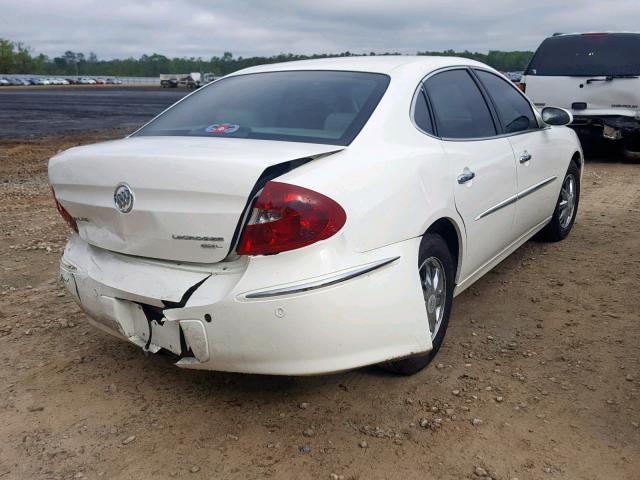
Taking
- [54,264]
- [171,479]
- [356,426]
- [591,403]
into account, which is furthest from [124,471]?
[54,264]

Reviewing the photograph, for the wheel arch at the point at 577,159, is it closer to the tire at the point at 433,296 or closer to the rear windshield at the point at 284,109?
the tire at the point at 433,296

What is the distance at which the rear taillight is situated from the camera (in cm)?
241

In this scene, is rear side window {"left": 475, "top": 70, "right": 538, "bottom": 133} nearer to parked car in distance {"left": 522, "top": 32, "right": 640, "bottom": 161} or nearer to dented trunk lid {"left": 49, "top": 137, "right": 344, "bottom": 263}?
dented trunk lid {"left": 49, "top": 137, "right": 344, "bottom": 263}

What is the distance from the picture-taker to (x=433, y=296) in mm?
3260

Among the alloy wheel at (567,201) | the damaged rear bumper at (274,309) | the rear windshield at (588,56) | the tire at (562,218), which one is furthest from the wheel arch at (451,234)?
the rear windshield at (588,56)

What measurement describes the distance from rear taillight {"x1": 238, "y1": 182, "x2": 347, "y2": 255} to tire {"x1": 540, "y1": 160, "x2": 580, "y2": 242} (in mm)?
3348

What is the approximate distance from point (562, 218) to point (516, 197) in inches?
64.7

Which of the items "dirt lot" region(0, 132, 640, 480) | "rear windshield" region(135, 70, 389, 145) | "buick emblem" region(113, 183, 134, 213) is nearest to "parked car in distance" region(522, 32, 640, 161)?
"dirt lot" region(0, 132, 640, 480)

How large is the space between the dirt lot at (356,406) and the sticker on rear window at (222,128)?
1.22 metres

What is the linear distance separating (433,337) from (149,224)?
1.55 m

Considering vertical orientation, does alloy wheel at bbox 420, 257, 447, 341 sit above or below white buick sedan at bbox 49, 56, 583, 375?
below

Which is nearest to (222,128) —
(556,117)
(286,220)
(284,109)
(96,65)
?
(284,109)

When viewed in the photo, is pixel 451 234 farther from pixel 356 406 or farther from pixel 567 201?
pixel 567 201

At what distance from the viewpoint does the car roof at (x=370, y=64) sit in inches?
135
